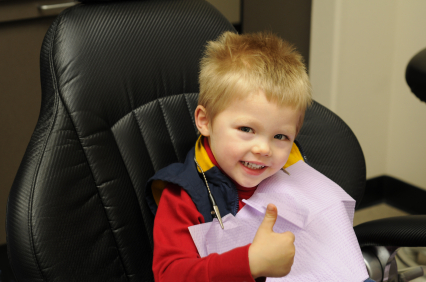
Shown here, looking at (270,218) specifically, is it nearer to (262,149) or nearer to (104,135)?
(262,149)

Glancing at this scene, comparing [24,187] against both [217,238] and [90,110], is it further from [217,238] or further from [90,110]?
[217,238]

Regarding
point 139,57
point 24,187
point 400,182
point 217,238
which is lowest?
point 400,182

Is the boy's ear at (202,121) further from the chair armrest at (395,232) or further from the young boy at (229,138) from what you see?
the chair armrest at (395,232)

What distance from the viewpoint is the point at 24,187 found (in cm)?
71

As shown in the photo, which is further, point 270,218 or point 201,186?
point 201,186

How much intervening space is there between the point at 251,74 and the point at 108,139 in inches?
11.1

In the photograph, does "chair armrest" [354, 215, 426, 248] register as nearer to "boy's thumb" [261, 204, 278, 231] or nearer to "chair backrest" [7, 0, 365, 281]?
"chair backrest" [7, 0, 365, 281]

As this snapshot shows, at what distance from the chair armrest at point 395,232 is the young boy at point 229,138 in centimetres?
24

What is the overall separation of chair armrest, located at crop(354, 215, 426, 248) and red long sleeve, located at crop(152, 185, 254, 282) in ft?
1.07

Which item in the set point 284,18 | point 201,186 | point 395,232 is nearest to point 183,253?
point 201,186

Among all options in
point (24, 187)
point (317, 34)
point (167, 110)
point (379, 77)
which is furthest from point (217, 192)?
point (379, 77)

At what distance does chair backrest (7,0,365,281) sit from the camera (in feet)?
2.36

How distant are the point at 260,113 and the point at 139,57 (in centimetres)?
28

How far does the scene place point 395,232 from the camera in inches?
32.8
